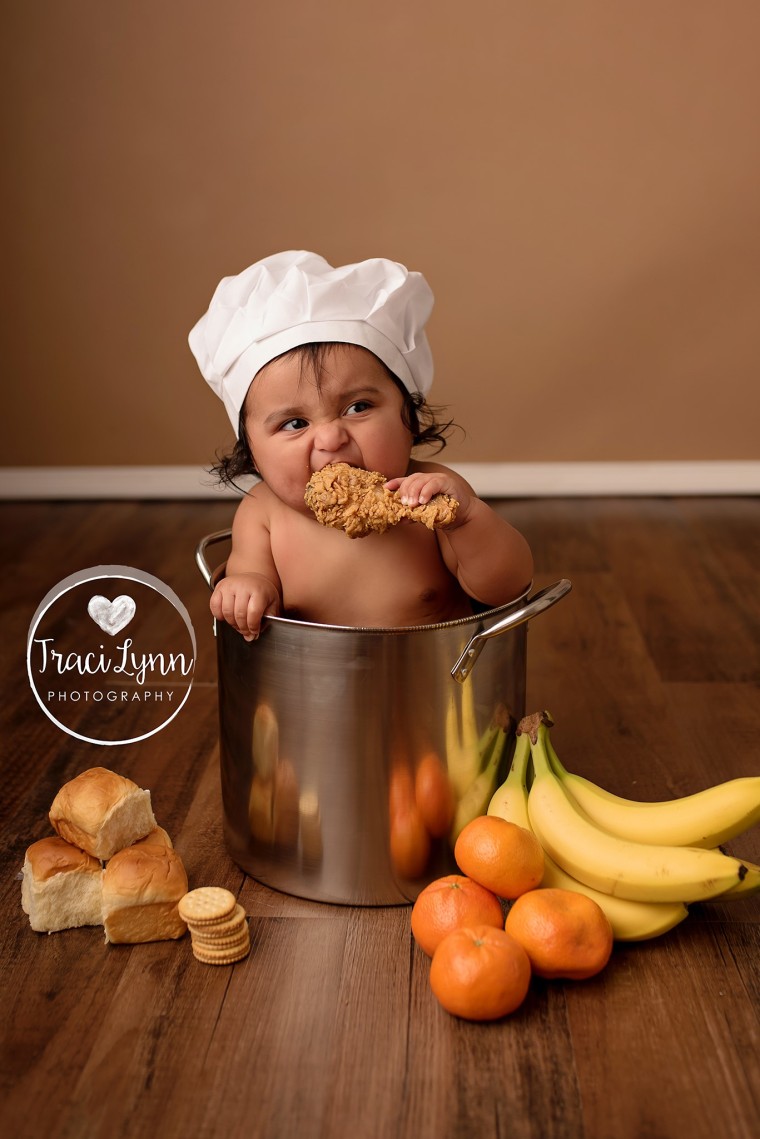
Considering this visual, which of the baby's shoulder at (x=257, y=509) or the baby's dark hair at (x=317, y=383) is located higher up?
the baby's dark hair at (x=317, y=383)

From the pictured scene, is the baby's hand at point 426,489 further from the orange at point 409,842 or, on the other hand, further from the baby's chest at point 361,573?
the orange at point 409,842

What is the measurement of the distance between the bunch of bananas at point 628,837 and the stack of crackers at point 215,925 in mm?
271

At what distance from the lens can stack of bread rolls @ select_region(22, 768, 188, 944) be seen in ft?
3.48

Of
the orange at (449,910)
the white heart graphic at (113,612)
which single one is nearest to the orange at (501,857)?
the orange at (449,910)

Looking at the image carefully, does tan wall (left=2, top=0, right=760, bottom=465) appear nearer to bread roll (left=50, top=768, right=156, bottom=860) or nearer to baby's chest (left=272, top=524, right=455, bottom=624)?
baby's chest (left=272, top=524, right=455, bottom=624)

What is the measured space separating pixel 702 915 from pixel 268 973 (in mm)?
422

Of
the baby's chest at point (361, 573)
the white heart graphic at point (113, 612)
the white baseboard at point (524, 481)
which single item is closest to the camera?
the baby's chest at point (361, 573)

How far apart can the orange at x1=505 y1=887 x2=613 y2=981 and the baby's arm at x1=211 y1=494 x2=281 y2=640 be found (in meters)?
0.36

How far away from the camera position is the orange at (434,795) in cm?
110

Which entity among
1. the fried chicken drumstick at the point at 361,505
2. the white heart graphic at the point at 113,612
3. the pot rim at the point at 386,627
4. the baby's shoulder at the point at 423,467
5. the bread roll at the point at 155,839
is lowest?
the white heart graphic at the point at 113,612

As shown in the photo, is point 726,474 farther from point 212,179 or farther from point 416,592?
point 416,592

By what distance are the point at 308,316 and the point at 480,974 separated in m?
0.64

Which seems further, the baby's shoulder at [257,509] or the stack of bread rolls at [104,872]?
the baby's shoulder at [257,509]

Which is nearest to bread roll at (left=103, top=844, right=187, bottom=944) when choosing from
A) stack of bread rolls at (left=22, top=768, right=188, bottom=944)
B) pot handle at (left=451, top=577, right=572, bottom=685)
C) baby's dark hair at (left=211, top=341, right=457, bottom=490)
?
stack of bread rolls at (left=22, top=768, right=188, bottom=944)
